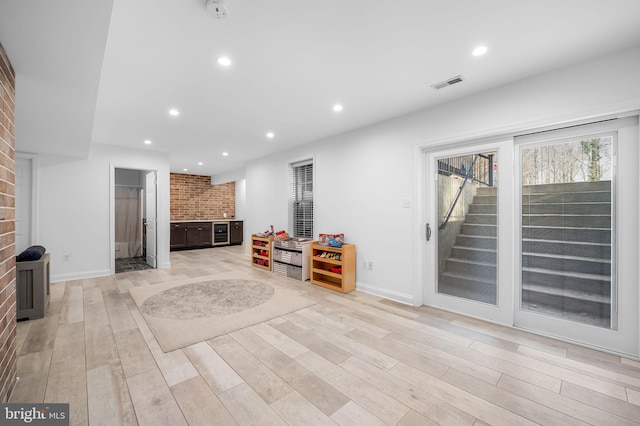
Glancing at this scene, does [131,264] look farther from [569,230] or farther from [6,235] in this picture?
[569,230]

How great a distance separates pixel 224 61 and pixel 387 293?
3224 mm

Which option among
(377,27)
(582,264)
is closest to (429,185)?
(582,264)

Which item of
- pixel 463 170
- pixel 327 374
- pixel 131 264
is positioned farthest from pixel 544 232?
pixel 131 264

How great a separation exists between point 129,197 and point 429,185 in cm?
724

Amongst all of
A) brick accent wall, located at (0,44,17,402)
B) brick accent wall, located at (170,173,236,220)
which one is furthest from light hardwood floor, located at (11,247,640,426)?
Answer: brick accent wall, located at (170,173,236,220)

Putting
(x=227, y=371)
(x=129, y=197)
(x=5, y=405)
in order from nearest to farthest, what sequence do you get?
(x=5, y=405) < (x=227, y=371) < (x=129, y=197)

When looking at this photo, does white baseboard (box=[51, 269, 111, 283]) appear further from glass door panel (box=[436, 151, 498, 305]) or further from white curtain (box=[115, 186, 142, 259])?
glass door panel (box=[436, 151, 498, 305])

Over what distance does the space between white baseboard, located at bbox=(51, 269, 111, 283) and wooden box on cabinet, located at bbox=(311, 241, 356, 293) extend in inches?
150

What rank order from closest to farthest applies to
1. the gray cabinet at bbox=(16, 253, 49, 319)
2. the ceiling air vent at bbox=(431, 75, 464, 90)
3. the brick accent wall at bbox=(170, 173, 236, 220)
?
the ceiling air vent at bbox=(431, 75, 464, 90) → the gray cabinet at bbox=(16, 253, 49, 319) → the brick accent wall at bbox=(170, 173, 236, 220)

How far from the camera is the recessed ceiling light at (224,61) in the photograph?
2.16 meters

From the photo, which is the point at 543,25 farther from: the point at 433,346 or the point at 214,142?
the point at 214,142

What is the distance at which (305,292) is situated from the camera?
3871 mm

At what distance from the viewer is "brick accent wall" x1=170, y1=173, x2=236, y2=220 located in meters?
8.50

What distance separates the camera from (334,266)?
426cm
